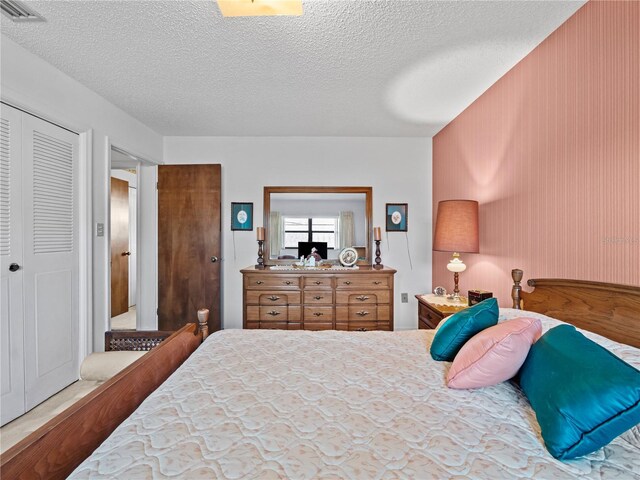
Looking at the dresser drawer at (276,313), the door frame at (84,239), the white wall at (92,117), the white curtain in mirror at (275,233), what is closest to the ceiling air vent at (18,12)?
the white wall at (92,117)

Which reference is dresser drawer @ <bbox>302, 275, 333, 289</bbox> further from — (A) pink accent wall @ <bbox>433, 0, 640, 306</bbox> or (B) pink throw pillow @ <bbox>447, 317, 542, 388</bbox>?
(B) pink throw pillow @ <bbox>447, 317, 542, 388</bbox>

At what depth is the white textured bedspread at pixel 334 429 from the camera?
0.75 meters

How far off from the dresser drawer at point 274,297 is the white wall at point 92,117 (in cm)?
135

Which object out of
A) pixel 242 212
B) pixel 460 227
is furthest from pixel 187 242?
pixel 460 227

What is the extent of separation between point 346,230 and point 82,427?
9.99ft

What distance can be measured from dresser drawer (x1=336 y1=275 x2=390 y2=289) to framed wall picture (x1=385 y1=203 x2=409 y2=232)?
79cm

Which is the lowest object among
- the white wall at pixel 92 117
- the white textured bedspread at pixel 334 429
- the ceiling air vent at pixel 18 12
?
the white textured bedspread at pixel 334 429

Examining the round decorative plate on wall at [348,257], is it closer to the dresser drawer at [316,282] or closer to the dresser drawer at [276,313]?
the dresser drawer at [316,282]

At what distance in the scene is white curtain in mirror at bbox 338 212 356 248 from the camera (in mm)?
3648

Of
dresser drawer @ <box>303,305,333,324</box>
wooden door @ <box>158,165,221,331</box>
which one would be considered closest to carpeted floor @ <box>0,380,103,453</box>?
wooden door @ <box>158,165,221,331</box>

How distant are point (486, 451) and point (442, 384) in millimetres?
374

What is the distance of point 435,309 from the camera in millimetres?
2293

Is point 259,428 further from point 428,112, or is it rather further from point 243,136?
point 243,136

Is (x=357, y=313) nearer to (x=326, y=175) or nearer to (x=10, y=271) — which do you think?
(x=326, y=175)
